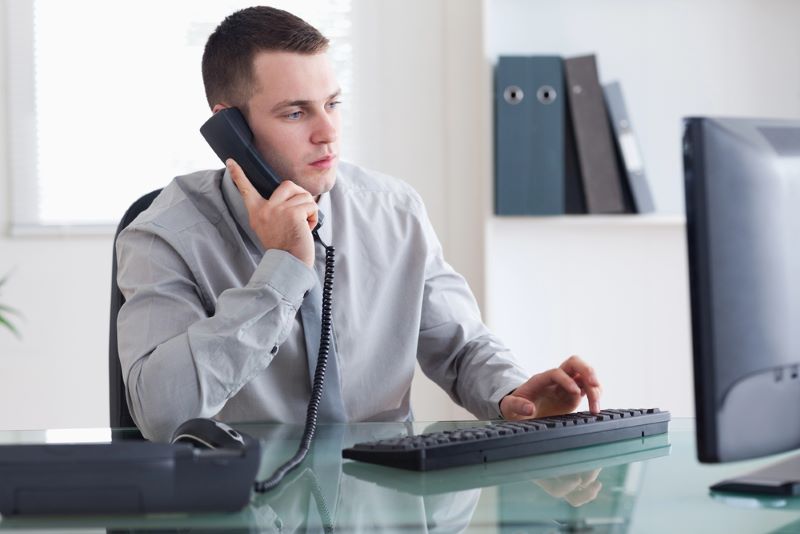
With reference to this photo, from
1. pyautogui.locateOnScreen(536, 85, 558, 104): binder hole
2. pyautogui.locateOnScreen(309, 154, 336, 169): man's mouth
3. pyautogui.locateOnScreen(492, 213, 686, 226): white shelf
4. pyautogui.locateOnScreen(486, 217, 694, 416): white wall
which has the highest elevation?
pyautogui.locateOnScreen(536, 85, 558, 104): binder hole

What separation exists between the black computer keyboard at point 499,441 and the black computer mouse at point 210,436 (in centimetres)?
16

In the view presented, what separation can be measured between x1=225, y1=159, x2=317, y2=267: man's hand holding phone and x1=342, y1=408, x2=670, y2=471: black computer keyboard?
449 millimetres

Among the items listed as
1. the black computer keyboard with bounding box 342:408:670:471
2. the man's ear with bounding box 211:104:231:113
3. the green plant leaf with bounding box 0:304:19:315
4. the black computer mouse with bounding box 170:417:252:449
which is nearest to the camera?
the black computer mouse with bounding box 170:417:252:449

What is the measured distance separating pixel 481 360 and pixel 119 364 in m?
0.58

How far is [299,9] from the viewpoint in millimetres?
2869

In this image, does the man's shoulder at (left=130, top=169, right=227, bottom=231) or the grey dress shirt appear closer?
the grey dress shirt

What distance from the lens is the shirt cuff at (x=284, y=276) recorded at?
1389 mm

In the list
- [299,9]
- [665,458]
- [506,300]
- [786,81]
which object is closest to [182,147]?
[299,9]

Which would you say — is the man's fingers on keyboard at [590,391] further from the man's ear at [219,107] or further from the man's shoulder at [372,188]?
the man's ear at [219,107]

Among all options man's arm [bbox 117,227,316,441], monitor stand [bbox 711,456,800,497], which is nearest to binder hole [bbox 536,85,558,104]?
man's arm [bbox 117,227,316,441]

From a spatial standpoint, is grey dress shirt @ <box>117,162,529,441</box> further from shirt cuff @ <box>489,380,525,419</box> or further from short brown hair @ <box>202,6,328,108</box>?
short brown hair @ <box>202,6,328,108</box>

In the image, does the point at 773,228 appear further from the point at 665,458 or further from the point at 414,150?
the point at 414,150

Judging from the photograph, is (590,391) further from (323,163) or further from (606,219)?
(606,219)

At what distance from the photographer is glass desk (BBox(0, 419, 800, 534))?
2.56 feet
